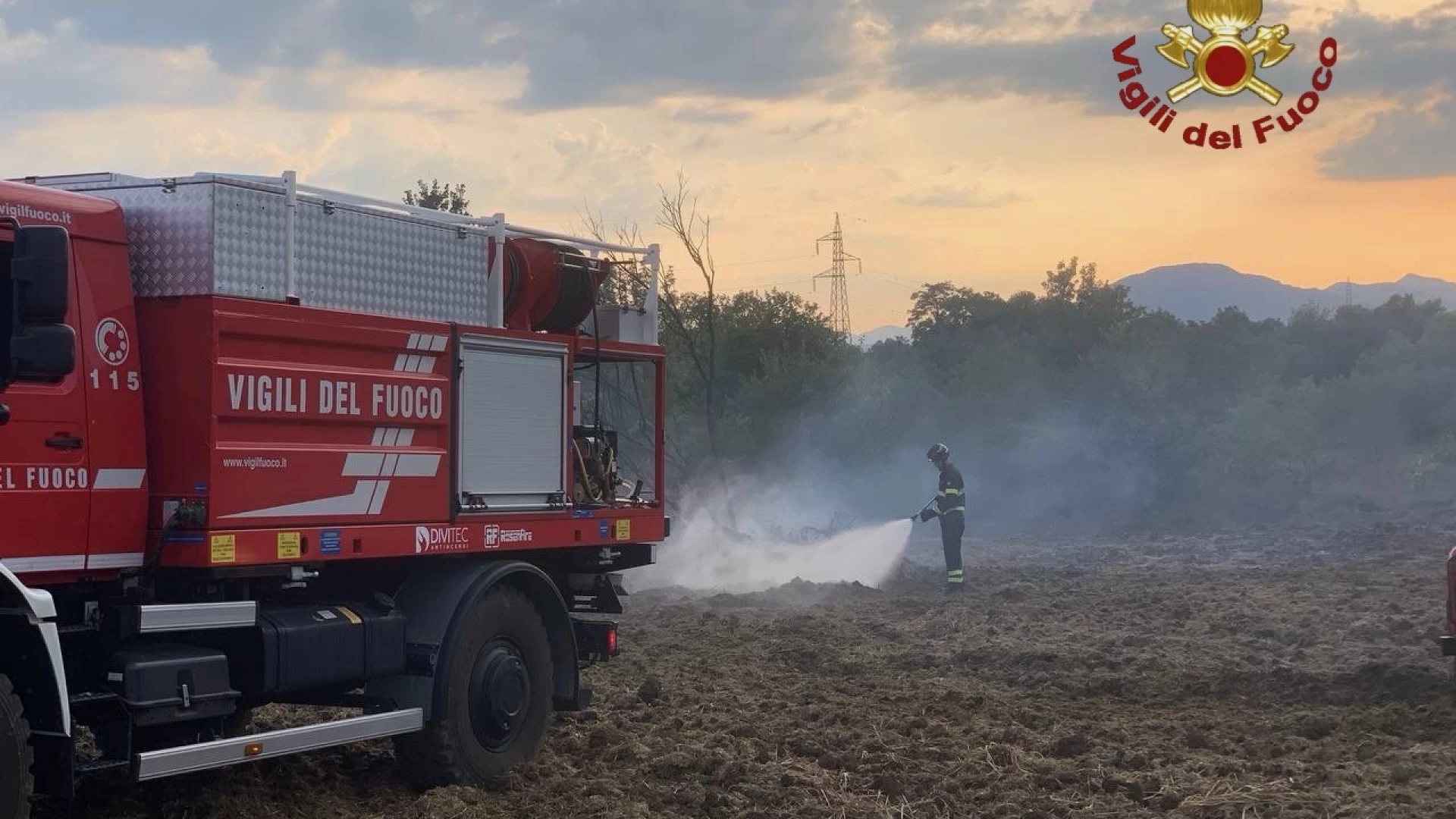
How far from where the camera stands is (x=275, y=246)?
7.50 metres

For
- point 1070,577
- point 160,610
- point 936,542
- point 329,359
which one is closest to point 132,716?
point 160,610

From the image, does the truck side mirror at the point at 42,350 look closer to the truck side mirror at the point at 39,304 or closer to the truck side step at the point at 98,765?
the truck side mirror at the point at 39,304

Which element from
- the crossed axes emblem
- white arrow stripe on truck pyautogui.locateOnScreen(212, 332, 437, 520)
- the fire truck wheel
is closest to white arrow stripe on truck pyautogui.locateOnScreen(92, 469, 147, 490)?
white arrow stripe on truck pyautogui.locateOnScreen(212, 332, 437, 520)

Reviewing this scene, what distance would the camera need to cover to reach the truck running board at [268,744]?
21.6 ft

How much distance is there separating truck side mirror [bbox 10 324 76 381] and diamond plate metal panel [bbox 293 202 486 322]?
1.48 metres

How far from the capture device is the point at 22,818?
595 centimetres

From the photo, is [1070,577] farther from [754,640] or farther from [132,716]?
[132,716]

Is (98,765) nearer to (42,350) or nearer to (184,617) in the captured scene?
(184,617)

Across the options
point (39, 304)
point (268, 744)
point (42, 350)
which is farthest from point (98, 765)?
point (39, 304)

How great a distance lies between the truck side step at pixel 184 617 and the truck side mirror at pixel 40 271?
1.44 m

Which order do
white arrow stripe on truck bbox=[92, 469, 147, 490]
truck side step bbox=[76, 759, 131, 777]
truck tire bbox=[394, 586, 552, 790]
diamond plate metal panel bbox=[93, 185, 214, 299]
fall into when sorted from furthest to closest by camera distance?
truck tire bbox=[394, 586, 552, 790] < diamond plate metal panel bbox=[93, 185, 214, 299] < white arrow stripe on truck bbox=[92, 469, 147, 490] < truck side step bbox=[76, 759, 131, 777]

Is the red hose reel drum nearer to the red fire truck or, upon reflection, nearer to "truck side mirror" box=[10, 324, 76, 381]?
the red fire truck

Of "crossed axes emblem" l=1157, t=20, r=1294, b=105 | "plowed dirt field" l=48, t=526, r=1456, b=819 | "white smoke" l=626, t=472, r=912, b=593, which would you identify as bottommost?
"plowed dirt field" l=48, t=526, r=1456, b=819

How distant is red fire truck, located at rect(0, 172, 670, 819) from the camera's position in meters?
6.51
